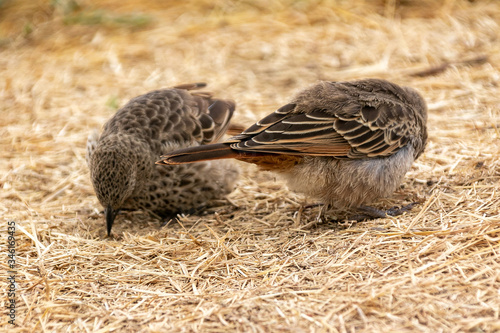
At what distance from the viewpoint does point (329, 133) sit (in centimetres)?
459

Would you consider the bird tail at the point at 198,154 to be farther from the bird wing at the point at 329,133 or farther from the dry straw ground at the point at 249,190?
the dry straw ground at the point at 249,190

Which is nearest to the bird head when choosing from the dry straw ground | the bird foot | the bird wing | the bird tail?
the dry straw ground

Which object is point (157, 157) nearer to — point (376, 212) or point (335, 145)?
Result: point (335, 145)

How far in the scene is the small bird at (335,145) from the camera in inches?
177

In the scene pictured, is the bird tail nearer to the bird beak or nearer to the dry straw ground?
the dry straw ground

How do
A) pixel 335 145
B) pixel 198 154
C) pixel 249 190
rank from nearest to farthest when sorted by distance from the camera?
1. pixel 198 154
2. pixel 335 145
3. pixel 249 190

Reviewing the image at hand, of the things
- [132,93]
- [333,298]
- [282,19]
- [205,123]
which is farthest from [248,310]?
[282,19]

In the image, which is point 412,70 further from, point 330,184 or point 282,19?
point 330,184

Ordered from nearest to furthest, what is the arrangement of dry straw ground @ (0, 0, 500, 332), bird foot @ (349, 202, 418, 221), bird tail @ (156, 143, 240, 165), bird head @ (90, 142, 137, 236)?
dry straw ground @ (0, 0, 500, 332) < bird tail @ (156, 143, 240, 165) < bird foot @ (349, 202, 418, 221) < bird head @ (90, 142, 137, 236)

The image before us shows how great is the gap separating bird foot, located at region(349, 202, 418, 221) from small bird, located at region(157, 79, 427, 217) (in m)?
0.01

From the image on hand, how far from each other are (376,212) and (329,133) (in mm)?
763

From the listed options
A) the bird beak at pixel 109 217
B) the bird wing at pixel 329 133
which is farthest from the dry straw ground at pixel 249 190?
the bird wing at pixel 329 133

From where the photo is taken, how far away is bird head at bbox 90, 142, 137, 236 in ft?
15.8

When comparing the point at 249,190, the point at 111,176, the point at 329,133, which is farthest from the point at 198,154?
the point at 249,190
